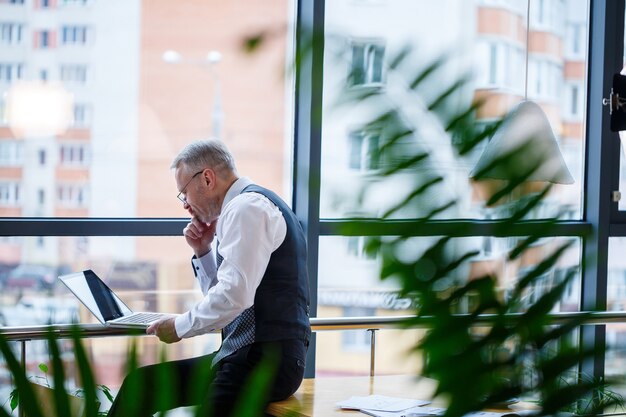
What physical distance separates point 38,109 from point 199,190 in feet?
3.91

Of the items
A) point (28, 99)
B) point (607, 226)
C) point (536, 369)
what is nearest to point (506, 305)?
point (536, 369)

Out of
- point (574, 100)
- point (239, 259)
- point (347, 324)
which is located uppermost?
point (574, 100)

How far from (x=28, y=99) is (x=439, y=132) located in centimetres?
382

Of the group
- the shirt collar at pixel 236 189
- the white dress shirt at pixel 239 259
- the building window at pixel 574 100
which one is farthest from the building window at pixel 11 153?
the building window at pixel 574 100

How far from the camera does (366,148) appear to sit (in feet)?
1.58

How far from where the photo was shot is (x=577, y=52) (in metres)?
5.28

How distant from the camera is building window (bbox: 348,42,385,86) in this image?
0.46 meters

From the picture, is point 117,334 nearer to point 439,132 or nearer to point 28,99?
point 28,99

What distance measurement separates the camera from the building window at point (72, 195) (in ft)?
13.6

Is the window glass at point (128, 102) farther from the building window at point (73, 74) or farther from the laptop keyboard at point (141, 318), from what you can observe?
the laptop keyboard at point (141, 318)

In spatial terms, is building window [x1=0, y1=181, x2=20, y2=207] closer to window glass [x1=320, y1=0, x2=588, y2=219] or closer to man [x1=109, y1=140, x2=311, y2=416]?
man [x1=109, y1=140, x2=311, y2=416]

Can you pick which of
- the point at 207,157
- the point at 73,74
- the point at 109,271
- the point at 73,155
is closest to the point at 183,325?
the point at 207,157

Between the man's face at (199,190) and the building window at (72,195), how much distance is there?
100cm

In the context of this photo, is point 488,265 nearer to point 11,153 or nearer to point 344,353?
point 11,153
